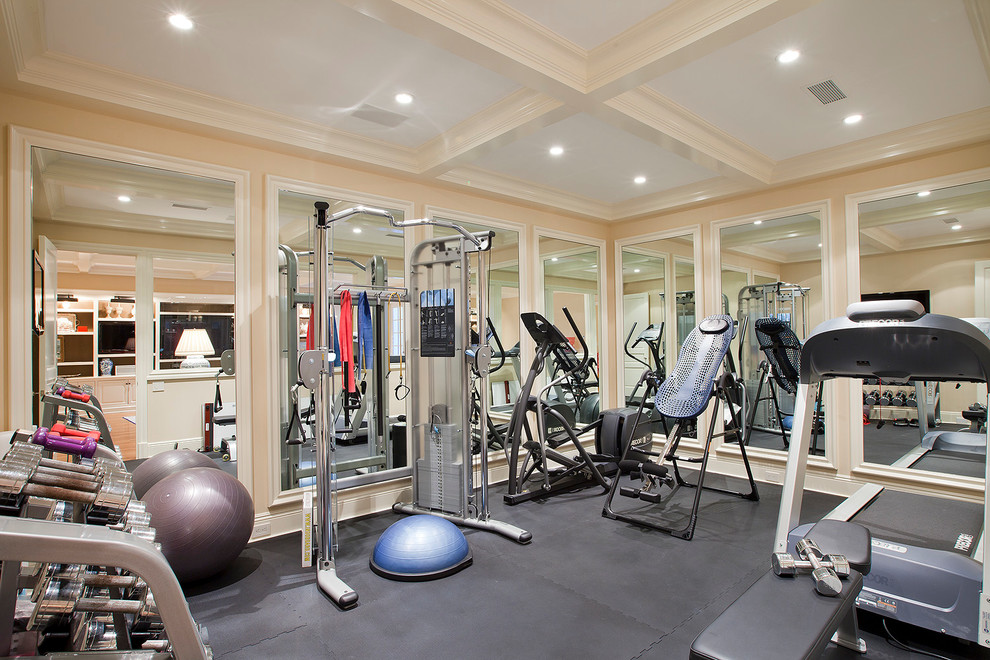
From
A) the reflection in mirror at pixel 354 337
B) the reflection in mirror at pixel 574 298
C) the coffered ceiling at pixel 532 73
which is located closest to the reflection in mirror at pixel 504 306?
the reflection in mirror at pixel 574 298

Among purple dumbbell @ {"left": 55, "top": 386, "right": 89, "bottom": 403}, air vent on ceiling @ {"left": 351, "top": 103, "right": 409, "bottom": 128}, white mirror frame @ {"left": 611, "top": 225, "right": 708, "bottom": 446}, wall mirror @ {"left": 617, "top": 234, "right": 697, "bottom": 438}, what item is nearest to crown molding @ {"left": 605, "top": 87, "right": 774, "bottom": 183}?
white mirror frame @ {"left": 611, "top": 225, "right": 708, "bottom": 446}

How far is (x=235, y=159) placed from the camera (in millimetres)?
3549

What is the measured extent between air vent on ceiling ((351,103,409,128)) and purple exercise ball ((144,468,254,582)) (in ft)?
8.31

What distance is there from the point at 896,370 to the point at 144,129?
14.4ft

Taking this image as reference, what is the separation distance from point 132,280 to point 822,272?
19.2 feet

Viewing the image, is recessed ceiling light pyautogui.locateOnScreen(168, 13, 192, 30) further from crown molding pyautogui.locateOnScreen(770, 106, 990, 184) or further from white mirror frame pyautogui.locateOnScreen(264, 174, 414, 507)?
crown molding pyautogui.locateOnScreen(770, 106, 990, 184)

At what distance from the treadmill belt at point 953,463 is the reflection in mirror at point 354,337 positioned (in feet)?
14.5

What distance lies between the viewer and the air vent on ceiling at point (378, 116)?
3.42 metres

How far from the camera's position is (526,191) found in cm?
515

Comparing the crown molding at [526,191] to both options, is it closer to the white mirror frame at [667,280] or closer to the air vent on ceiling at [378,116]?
the white mirror frame at [667,280]

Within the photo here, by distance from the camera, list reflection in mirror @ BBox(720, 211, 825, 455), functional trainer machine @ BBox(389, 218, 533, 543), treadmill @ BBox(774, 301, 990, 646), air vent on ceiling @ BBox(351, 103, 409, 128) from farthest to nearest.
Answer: reflection in mirror @ BBox(720, 211, 825, 455) < functional trainer machine @ BBox(389, 218, 533, 543) < air vent on ceiling @ BBox(351, 103, 409, 128) < treadmill @ BBox(774, 301, 990, 646)

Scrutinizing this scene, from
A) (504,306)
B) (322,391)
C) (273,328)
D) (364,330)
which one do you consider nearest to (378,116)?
(364,330)

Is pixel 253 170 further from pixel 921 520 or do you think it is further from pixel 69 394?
pixel 921 520

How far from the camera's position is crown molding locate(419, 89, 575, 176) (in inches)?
127
